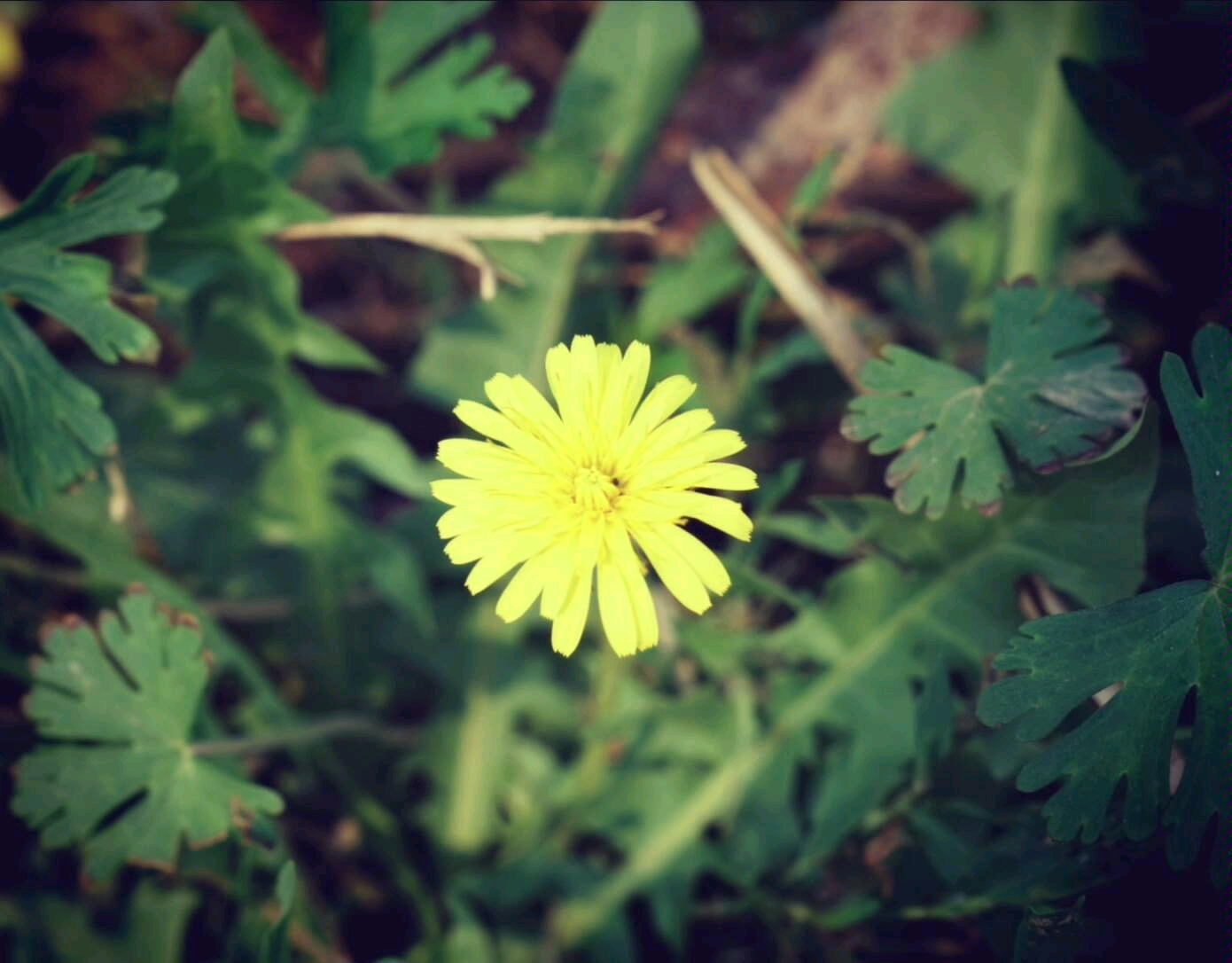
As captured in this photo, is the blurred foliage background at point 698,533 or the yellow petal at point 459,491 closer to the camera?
the yellow petal at point 459,491

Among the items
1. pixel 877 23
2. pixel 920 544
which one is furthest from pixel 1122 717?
pixel 877 23

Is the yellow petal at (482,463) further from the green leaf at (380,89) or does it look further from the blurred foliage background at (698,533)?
the green leaf at (380,89)

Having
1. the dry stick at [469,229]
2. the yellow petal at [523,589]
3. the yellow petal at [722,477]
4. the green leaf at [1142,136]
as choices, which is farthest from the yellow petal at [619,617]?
the green leaf at [1142,136]

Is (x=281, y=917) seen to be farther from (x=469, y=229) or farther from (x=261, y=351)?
(x=469, y=229)

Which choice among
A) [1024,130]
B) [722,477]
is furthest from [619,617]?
Result: [1024,130]

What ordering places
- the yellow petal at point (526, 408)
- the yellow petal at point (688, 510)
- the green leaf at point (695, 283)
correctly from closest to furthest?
the yellow petal at point (688, 510) → the yellow petal at point (526, 408) → the green leaf at point (695, 283)

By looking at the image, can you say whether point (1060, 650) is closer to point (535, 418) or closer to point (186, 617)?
point (535, 418)
